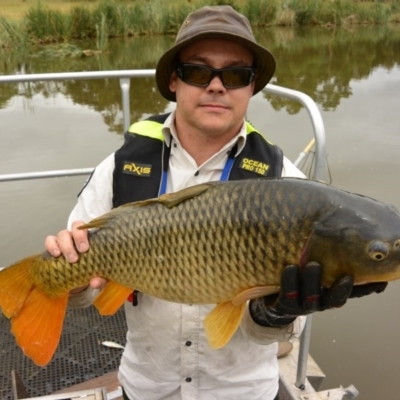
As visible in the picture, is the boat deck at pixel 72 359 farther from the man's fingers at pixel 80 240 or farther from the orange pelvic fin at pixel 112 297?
the man's fingers at pixel 80 240

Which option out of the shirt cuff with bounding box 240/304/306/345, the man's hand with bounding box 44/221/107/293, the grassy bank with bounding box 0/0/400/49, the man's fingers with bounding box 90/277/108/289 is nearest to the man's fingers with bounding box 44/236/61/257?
the man's hand with bounding box 44/221/107/293

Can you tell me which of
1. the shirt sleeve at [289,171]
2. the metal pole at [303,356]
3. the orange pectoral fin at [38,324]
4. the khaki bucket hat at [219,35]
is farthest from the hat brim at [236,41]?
the metal pole at [303,356]

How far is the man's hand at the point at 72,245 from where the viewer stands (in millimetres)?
1611

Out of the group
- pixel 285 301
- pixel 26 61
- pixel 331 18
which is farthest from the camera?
pixel 331 18

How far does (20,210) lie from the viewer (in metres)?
5.90

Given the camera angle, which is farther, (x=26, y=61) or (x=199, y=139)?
(x=26, y=61)

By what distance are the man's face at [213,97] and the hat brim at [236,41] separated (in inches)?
1.6

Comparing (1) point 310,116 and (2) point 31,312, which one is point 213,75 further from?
(2) point 31,312

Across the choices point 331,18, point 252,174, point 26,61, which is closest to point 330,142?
point 252,174

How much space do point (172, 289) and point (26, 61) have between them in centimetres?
1498

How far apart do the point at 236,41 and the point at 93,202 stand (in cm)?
79

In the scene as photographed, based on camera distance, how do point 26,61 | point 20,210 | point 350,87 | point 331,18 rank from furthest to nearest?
point 331,18 → point 26,61 → point 350,87 → point 20,210

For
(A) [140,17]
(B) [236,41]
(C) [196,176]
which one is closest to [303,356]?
(C) [196,176]

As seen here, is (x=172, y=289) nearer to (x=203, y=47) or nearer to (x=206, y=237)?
(x=206, y=237)
